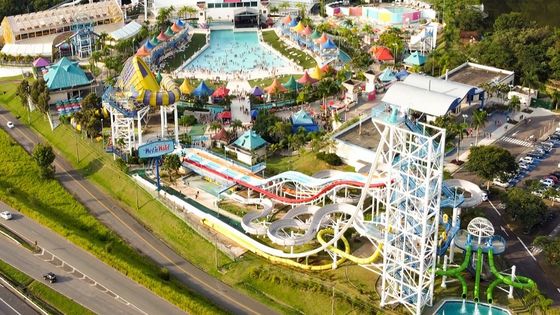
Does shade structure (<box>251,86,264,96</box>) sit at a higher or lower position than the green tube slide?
higher

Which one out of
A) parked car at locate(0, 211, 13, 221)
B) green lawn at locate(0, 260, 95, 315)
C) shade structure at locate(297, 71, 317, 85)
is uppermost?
shade structure at locate(297, 71, 317, 85)

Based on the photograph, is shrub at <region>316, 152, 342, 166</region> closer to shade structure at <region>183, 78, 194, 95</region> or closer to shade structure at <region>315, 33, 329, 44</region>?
shade structure at <region>183, 78, 194, 95</region>

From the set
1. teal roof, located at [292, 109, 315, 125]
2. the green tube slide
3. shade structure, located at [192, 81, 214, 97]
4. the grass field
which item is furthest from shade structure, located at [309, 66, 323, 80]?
the green tube slide

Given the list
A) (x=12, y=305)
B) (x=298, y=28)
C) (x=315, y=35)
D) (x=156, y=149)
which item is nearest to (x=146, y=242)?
(x=156, y=149)

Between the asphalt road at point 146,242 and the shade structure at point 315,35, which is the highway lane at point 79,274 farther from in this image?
the shade structure at point 315,35

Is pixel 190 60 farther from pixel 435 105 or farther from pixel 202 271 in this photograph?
pixel 435 105

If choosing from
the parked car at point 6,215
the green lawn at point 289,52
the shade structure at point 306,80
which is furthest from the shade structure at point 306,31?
the parked car at point 6,215

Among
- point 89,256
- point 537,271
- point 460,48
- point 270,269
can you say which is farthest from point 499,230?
point 460,48
